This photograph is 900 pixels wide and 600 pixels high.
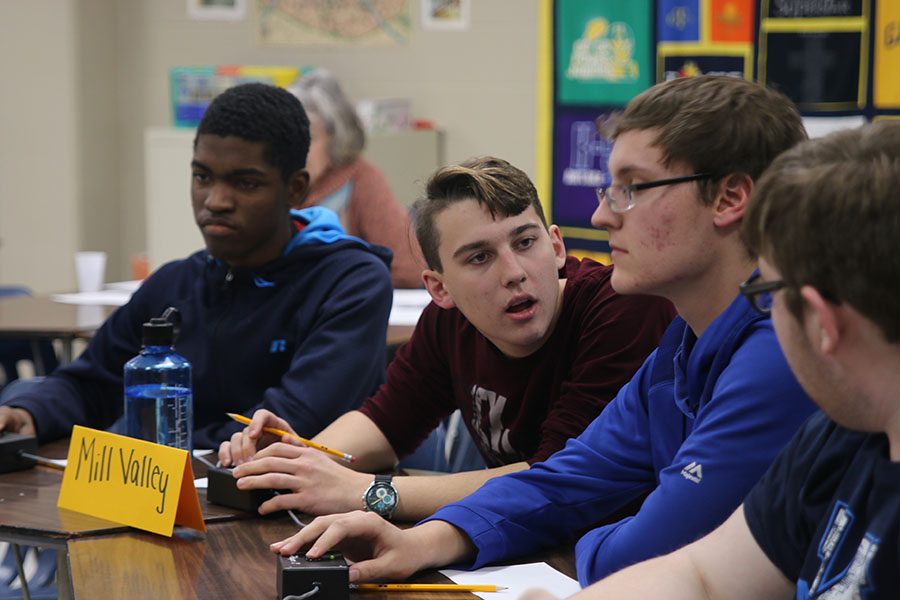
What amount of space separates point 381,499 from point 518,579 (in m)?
0.31

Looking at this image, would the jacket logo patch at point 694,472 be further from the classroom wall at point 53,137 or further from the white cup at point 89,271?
the classroom wall at point 53,137

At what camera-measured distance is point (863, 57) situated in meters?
4.17

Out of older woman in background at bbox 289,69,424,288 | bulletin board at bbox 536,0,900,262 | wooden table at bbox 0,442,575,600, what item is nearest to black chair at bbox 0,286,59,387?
older woman in background at bbox 289,69,424,288

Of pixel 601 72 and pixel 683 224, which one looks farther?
pixel 601 72

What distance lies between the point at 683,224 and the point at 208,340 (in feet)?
4.12

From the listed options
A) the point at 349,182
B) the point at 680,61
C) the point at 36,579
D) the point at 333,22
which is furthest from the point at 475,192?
the point at 333,22

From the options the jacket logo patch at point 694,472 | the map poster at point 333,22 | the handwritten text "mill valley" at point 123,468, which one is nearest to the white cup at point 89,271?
the map poster at point 333,22

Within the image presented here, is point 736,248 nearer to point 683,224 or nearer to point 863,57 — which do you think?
point 683,224

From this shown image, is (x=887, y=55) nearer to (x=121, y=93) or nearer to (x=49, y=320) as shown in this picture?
(x=49, y=320)

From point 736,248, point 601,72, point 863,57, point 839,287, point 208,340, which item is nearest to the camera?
point 839,287

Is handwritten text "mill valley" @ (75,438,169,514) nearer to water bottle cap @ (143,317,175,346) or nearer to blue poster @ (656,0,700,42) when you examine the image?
water bottle cap @ (143,317,175,346)

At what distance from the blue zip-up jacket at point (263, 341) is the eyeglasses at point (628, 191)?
3.07 ft

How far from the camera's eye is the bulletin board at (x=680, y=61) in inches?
164

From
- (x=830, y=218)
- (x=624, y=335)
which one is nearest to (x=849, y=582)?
(x=830, y=218)
